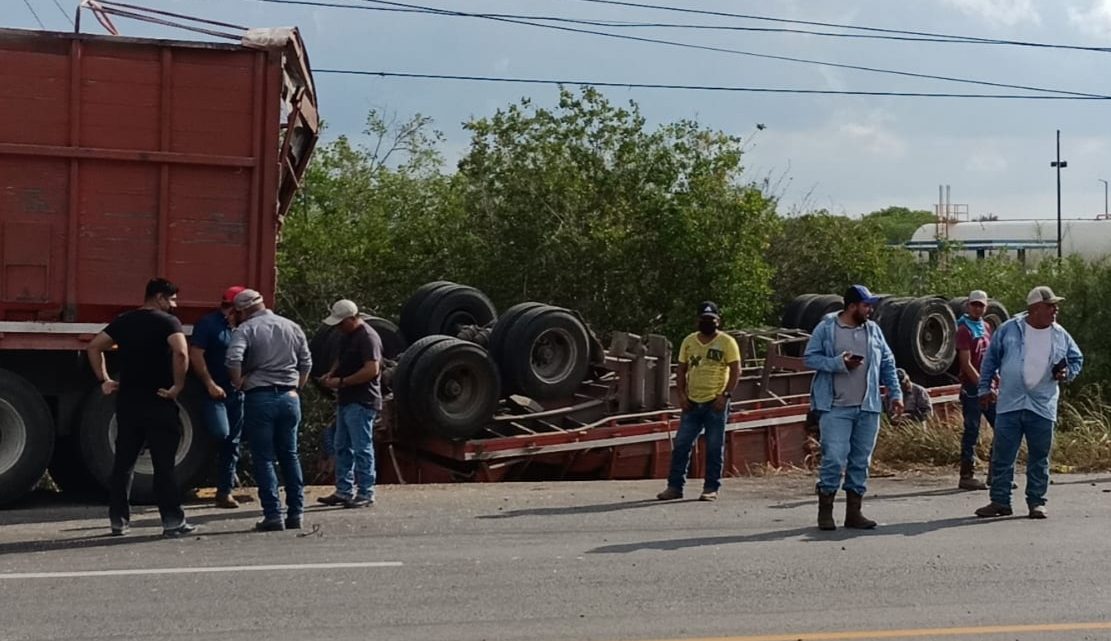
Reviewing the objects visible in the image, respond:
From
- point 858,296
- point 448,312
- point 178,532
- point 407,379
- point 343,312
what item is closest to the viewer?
point 178,532

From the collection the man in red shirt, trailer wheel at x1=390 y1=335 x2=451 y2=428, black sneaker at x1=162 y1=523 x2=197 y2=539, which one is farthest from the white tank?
black sneaker at x1=162 y1=523 x2=197 y2=539

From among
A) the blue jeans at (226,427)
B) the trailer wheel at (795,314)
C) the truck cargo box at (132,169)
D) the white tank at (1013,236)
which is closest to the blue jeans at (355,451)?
the blue jeans at (226,427)

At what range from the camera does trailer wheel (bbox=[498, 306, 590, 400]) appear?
1419 centimetres

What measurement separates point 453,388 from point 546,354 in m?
1.47

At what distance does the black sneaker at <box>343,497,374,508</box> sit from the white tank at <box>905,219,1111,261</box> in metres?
30.2

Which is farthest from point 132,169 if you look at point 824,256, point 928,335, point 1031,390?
point 824,256

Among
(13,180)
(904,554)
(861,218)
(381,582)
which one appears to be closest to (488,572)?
(381,582)

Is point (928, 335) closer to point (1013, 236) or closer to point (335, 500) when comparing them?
point (335, 500)

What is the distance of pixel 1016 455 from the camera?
10.5 metres

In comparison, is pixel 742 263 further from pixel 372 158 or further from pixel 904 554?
pixel 904 554

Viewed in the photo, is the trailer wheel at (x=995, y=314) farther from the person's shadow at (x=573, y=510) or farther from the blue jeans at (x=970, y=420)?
the person's shadow at (x=573, y=510)

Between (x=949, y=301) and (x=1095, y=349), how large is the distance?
16.0 feet

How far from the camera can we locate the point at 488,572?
823cm

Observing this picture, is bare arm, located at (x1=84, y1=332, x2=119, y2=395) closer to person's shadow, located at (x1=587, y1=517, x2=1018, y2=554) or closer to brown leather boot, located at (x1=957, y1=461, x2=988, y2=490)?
person's shadow, located at (x1=587, y1=517, x2=1018, y2=554)
